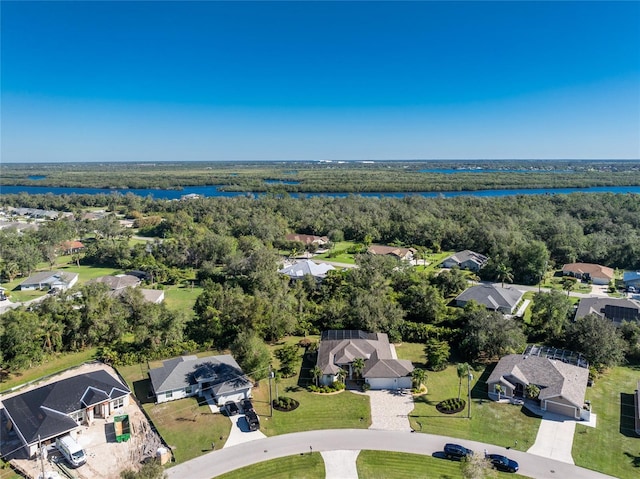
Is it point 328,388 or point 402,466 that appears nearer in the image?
point 402,466

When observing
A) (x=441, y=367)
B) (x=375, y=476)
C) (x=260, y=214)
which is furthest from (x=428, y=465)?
(x=260, y=214)

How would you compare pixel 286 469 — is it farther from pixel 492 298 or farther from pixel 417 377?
pixel 492 298

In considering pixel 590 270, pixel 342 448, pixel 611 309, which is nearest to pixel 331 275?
pixel 342 448

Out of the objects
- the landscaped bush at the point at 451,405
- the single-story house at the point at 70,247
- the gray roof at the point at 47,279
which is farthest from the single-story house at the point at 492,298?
the single-story house at the point at 70,247

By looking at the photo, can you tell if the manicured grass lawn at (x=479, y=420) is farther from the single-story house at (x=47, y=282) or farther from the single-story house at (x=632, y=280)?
the single-story house at (x=47, y=282)

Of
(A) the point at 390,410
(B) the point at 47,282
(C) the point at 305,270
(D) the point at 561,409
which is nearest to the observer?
(D) the point at 561,409

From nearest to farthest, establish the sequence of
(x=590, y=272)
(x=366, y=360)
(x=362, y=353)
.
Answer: (x=366, y=360) < (x=362, y=353) < (x=590, y=272)
